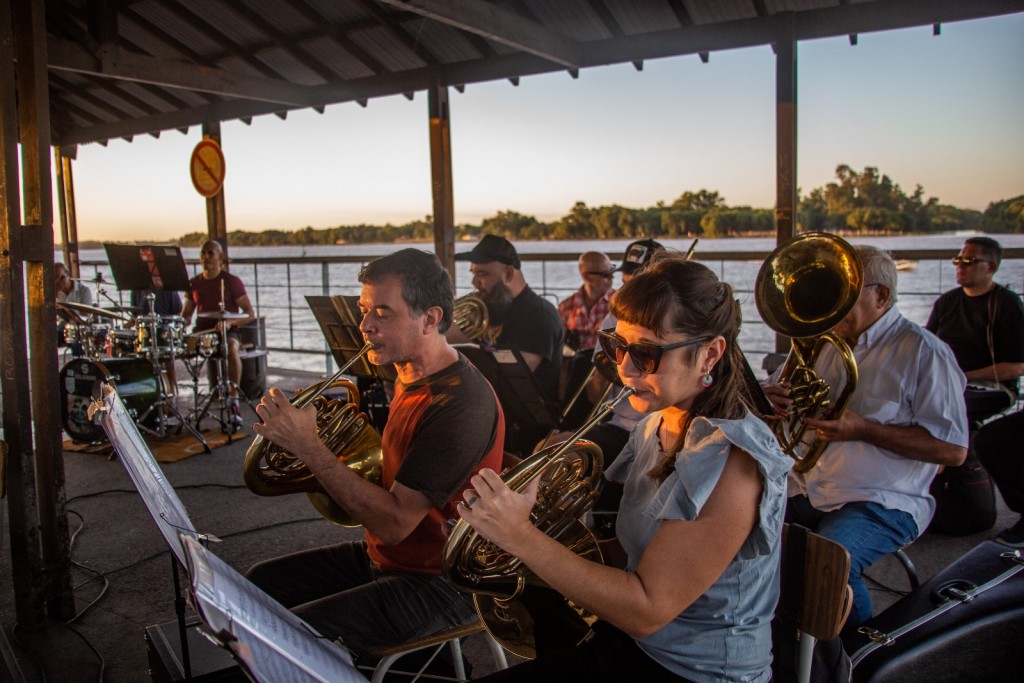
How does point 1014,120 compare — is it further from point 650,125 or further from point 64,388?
point 64,388

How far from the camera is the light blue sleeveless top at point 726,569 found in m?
1.43

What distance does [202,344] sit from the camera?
6523mm

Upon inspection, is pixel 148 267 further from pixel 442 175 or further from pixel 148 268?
pixel 442 175

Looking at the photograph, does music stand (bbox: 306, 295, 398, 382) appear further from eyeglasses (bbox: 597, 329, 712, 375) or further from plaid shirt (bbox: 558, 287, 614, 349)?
eyeglasses (bbox: 597, 329, 712, 375)

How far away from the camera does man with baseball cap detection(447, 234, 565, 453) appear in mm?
4391

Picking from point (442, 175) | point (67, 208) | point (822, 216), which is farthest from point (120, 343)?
point (822, 216)

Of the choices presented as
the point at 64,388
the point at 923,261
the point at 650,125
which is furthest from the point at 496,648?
the point at 650,125

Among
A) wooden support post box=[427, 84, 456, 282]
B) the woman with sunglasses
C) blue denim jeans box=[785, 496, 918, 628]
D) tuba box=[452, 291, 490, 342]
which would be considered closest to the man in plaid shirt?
tuba box=[452, 291, 490, 342]

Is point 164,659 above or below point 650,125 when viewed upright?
below

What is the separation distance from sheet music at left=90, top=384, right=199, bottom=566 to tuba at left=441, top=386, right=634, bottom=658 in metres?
0.54

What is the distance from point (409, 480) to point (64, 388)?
5.12 meters

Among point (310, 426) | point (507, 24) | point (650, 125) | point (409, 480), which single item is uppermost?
point (650, 125)

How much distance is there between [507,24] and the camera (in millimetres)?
5734

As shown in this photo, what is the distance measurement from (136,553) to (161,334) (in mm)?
2819
